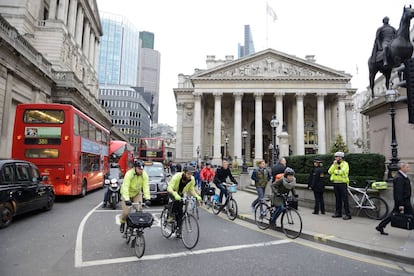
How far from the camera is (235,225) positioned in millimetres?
8336

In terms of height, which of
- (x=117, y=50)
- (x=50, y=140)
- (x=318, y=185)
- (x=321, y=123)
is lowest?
(x=318, y=185)

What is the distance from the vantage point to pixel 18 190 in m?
8.06

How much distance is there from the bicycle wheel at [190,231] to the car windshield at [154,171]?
7613 mm

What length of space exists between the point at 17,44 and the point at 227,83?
32.1 m

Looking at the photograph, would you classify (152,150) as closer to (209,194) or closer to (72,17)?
(72,17)

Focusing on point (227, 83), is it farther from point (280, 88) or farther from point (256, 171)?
point (256, 171)

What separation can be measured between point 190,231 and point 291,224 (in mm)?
2846

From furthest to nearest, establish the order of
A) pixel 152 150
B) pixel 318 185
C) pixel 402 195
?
pixel 152 150, pixel 318 185, pixel 402 195

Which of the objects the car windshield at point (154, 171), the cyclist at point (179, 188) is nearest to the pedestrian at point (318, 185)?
the cyclist at point (179, 188)

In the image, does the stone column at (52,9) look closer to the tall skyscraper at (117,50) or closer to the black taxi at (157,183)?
the black taxi at (157,183)

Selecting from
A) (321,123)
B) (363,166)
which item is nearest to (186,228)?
(363,166)

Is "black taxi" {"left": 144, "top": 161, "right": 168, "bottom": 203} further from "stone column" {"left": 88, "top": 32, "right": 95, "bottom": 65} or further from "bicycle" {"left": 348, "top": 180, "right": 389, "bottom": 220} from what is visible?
"stone column" {"left": 88, "top": 32, "right": 95, "bottom": 65}

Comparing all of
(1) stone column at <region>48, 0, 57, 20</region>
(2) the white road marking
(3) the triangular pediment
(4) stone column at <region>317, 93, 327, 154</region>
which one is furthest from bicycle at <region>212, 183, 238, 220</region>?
(4) stone column at <region>317, 93, 327, 154</region>

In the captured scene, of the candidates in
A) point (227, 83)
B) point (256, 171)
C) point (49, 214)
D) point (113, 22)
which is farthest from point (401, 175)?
point (113, 22)
